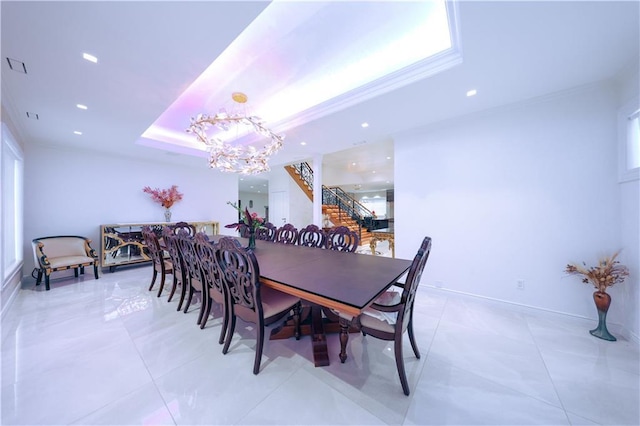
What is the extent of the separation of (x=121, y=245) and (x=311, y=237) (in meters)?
4.20

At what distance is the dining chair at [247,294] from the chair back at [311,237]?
47.7 inches

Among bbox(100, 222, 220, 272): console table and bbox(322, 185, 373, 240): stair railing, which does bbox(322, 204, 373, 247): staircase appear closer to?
bbox(322, 185, 373, 240): stair railing

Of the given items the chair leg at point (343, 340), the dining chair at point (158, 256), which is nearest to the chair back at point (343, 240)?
the chair leg at point (343, 340)

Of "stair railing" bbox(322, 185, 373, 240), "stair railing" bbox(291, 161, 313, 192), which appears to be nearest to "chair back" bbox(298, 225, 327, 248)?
"stair railing" bbox(291, 161, 313, 192)

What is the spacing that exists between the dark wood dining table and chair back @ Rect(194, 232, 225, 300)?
44 cm

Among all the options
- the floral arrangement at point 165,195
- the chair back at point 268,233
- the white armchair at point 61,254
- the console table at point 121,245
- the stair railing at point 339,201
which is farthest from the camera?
the stair railing at point 339,201

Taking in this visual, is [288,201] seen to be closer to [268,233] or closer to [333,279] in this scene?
[268,233]

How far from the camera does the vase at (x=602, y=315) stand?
204cm

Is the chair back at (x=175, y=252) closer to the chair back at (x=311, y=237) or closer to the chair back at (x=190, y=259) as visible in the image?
the chair back at (x=190, y=259)

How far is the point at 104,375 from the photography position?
1.63 m

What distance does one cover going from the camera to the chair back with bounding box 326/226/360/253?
2.79 meters

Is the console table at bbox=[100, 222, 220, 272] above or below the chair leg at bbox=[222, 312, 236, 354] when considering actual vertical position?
above

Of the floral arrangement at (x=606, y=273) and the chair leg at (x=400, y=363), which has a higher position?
the floral arrangement at (x=606, y=273)

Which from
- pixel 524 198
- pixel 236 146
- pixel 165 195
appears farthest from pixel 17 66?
pixel 524 198
